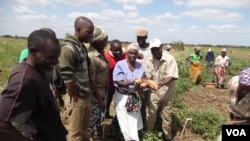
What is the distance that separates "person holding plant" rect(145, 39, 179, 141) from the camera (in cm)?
562

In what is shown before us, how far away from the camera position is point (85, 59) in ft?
13.1

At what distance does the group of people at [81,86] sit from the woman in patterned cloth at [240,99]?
5.27 ft

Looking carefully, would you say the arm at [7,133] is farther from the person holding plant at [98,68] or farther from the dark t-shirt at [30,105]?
the person holding plant at [98,68]

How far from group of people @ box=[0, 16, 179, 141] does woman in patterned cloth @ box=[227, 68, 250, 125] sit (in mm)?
1606

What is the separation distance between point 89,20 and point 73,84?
31.3 inches

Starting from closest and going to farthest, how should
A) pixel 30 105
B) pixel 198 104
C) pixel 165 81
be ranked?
pixel 30 105, pixel 165 81, pixel 198 104

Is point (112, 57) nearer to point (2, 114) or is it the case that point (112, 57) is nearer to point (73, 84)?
point (73, 84)

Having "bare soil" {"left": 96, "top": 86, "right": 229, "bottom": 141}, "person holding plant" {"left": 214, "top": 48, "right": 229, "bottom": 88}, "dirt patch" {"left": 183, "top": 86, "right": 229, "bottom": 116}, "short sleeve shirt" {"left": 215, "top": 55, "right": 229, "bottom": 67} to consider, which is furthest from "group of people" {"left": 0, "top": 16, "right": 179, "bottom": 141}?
"short sleeve shirt" {"left": 215, "top": 55, "right": 229, "bottom": 67}

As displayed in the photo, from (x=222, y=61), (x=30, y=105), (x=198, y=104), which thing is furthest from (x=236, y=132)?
(x=222, y=61)

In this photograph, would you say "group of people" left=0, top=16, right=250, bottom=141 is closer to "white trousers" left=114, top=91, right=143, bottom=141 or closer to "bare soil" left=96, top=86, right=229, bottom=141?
"white trousers" left=114, top=91, right=143, bottom=141

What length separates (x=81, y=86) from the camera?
13.1 feet

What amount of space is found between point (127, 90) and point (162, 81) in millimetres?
741

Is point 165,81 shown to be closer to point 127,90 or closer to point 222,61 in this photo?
point 127,90

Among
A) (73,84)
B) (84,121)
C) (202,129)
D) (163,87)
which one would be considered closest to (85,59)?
(73,84)
